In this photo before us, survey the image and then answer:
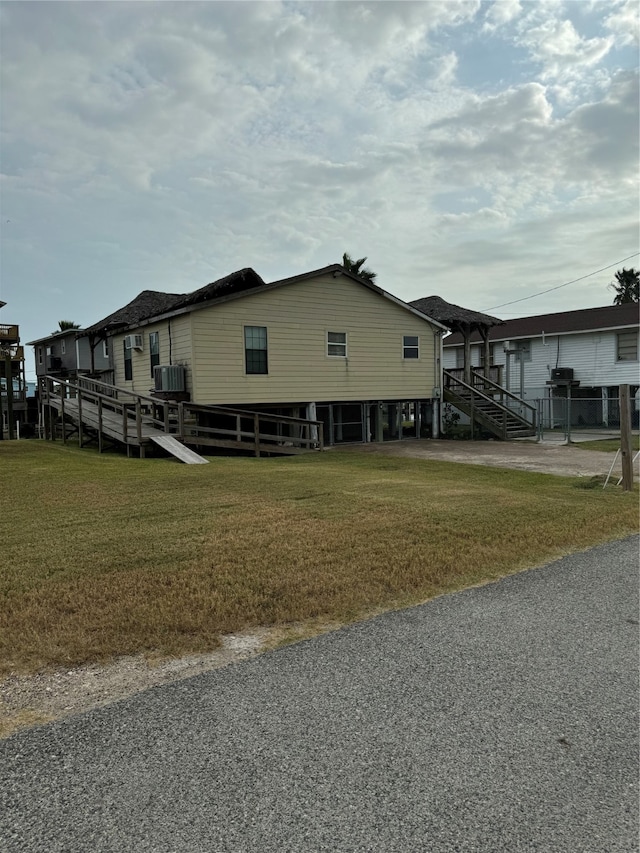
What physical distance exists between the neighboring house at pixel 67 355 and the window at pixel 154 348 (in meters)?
14.0

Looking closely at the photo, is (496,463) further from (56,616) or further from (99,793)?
(99,793)

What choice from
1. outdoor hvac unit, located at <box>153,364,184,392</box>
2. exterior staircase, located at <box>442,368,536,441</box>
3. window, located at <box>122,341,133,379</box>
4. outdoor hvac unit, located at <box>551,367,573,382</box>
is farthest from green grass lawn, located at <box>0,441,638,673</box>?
outdoor hvac unit, located at <box>551,367,573,382</box>

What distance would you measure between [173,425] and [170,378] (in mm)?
1786

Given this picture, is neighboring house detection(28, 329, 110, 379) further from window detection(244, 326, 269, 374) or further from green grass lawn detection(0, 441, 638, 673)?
green grass lawn detection(0, 441, 638, 673)

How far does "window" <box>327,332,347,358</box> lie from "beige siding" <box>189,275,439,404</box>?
216 mm

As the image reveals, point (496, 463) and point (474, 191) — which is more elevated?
point (474, 191)

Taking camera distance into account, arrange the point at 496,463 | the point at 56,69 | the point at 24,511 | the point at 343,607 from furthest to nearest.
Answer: the point at 496,463
the point at 56,69
the point at 24,511
the point at 343,607

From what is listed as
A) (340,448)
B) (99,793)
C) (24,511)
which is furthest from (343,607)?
(340,448)

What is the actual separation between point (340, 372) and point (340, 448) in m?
2.80

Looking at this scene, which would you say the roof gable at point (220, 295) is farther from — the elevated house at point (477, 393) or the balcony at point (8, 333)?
the balcony at point (8, 333)

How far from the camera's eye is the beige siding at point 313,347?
57.2 ft

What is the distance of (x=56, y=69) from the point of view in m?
11.2

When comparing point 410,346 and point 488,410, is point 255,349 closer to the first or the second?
point 410,346

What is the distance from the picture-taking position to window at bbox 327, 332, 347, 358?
1998 centimetres
